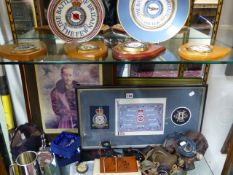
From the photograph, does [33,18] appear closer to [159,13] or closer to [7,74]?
[7,74]

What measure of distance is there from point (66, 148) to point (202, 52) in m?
0.51

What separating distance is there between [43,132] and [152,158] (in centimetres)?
39

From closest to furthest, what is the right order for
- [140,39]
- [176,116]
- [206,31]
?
[140,39] → [206,31] → [176,116]

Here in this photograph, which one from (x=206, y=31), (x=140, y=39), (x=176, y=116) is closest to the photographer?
(x=140, y=39)

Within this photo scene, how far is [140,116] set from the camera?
862mm

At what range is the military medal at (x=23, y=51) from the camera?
60 centimetres

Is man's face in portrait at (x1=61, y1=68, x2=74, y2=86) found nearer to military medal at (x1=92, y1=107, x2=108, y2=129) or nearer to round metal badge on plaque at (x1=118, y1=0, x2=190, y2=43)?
military medal at (x1=92, y1=107, x2=108, y2=129)

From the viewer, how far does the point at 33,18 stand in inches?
29.6

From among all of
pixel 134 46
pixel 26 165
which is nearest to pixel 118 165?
pixel 26 165

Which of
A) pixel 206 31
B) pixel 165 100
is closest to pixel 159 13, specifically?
pixel 206 31

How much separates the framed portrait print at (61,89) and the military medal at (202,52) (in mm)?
284

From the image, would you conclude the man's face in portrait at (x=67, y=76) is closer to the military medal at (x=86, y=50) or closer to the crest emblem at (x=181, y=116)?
the military medal at (x=86, y=50)

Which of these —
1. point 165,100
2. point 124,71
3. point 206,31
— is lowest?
point 165,100

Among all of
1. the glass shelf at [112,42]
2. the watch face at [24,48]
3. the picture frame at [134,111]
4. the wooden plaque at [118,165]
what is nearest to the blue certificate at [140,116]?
the picture frame at [134,111]
